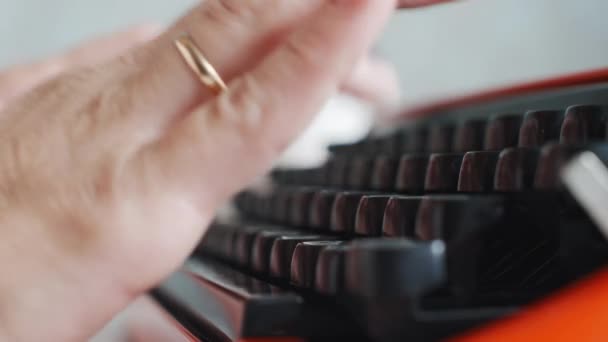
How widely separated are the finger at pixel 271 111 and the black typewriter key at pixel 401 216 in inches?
3.6

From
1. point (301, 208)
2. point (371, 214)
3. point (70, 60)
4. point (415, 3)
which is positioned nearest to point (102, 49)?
point (70, 60)

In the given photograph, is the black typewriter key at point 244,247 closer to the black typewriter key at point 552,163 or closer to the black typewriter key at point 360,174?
the black typewriter key at point 360,174

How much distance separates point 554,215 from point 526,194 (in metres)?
0.02

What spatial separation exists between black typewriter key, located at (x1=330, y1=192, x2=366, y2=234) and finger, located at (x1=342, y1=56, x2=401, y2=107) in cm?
72

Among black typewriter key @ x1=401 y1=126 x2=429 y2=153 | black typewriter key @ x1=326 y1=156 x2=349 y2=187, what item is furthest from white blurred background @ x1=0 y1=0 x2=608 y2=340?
black typewriter key @ x1=326 y1=156 x2=349 y2=187

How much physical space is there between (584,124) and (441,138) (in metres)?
0.31

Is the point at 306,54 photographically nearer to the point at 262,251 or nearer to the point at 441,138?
the point at 262,251

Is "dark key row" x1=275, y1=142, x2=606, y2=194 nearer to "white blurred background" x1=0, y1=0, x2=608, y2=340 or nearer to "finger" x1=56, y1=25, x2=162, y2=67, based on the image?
"white blurred background" x1=0, y1=0, x2=608, y2=340

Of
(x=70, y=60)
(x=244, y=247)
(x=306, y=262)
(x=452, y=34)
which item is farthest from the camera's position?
(x=452, y=34)

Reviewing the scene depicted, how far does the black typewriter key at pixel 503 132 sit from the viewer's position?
69 cm

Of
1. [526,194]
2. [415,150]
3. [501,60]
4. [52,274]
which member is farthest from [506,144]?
[501,60]

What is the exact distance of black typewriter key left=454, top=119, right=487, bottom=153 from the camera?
768 millimetres

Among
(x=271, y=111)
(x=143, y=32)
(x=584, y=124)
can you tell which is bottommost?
(x=584, y=124)

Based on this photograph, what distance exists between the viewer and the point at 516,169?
0.52 metres
